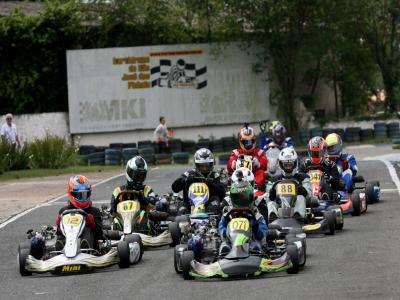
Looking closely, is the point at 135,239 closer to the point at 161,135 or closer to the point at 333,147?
the point at 333,147

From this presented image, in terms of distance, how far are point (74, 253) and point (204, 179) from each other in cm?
389

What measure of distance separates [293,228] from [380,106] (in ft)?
112

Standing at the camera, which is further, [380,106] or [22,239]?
[380,106]

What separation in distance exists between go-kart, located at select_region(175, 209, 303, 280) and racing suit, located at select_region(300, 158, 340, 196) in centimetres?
528

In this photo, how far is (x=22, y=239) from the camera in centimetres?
1752

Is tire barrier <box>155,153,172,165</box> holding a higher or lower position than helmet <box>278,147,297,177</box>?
lower

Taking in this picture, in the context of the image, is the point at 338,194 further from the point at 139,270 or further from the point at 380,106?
the point at 380,106

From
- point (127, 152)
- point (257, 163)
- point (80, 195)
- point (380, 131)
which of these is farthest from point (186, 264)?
point (380, 131)

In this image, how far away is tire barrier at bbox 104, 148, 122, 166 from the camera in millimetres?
35000

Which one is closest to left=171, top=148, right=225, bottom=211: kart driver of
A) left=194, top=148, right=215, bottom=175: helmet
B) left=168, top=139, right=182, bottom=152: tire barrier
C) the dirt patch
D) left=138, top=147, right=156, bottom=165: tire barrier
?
left=194, top=148, right=215, bottom=175: helmet

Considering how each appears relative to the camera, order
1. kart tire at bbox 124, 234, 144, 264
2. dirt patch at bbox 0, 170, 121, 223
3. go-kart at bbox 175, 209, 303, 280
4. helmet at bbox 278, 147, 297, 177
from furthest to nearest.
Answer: dirt patch at bbox 0, 170, 121, 223 → helmet at bbox 278, 147, 297, 177 → kart tire at bbox 124, 234, 144, 264 → go-kart at bbox 175, 209, 303, 280

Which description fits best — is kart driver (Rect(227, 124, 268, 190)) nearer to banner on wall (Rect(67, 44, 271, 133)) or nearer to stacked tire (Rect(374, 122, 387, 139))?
banner on wall (Rect(67, 44, 271, 133))

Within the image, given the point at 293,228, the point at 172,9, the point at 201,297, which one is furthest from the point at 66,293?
the point at 172,9

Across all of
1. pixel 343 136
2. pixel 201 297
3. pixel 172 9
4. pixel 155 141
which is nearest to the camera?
pixel 201 297
